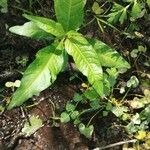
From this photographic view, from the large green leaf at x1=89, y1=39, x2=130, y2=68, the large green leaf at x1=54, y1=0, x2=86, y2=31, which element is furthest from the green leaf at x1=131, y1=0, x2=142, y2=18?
the large green leaf at x1=54, y1=0, x2=86, y2=31

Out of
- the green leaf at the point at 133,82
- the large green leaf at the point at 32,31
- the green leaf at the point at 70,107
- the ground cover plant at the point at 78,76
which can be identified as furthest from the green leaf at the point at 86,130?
the large green leaf at the point at 32,31

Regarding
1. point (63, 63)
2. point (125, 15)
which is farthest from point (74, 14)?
point (125, 15)

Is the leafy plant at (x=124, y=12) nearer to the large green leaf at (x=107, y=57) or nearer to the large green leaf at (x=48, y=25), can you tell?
the large green leaf at (x=107, y=57)

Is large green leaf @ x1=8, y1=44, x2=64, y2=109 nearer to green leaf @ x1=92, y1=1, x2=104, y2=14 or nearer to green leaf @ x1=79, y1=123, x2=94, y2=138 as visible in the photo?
green leaf @ x1=79, y1=123, x2=94, y2=138

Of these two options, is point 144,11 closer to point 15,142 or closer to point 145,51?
point 145,51

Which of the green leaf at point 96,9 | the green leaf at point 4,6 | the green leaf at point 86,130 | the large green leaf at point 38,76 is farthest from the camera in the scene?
the green leaf at point 96,9

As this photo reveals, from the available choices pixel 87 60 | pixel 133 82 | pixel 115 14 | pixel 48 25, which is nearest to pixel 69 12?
pixel 48 25

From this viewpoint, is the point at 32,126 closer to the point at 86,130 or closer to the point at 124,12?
the point at 86,130
